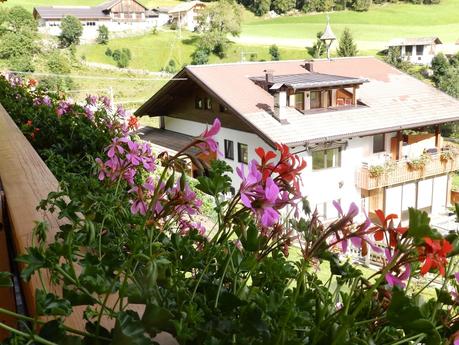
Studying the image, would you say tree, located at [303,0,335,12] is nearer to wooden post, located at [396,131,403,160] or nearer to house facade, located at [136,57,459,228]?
house facade, located at [136,57,459,228]

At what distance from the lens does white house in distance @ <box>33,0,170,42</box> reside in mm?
32250

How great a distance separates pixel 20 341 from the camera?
30cm

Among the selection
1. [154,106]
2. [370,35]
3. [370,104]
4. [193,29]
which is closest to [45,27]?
[193,29]

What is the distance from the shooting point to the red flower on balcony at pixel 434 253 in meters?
0.29

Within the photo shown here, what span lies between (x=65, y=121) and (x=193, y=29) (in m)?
34.6

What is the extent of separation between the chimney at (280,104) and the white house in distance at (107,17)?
24282 millimetres

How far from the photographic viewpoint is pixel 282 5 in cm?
4056

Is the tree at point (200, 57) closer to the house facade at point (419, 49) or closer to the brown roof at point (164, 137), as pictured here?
the house facade at point (419, 49)

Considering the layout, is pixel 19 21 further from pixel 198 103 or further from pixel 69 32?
pixel 198 103

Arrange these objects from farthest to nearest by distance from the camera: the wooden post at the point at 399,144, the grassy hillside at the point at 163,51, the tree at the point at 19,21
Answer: the grassy hillside at the point at 163,51 → the tree at the point at 19,21 → the wooden post at the point at 399,144

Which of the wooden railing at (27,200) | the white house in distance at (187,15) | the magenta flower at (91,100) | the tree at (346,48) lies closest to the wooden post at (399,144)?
the magenta flower at (91,100)

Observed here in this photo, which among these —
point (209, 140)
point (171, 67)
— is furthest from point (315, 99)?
point (171, 67)

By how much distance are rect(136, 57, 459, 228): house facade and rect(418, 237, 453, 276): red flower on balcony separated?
842 cm

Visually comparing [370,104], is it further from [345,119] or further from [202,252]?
[202,252]
